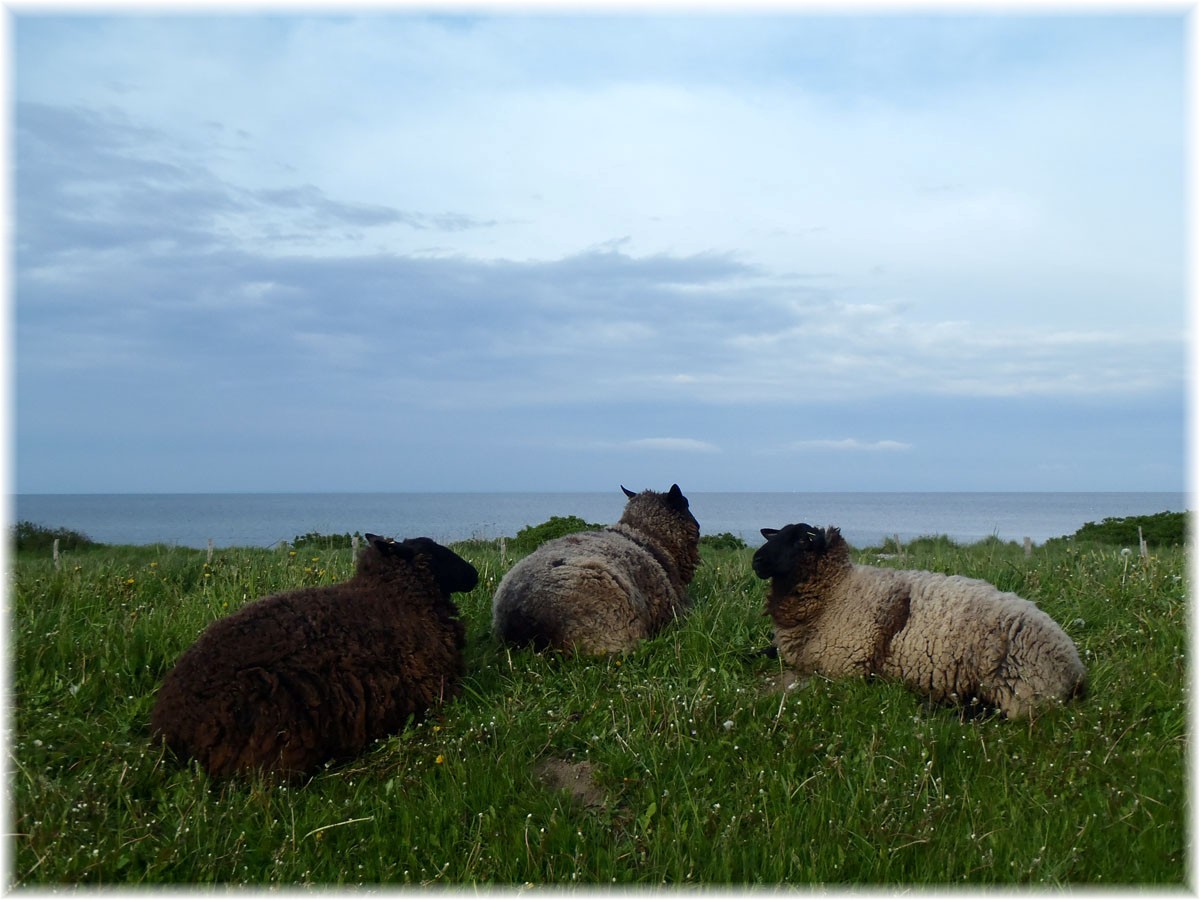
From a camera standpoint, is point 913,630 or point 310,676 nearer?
point 310,676

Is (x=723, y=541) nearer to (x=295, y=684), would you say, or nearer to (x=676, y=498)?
(x=676, y=498)

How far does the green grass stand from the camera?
15.6ft

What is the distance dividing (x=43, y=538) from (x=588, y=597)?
35.5 m

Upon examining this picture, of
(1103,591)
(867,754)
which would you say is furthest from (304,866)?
(1103,591)

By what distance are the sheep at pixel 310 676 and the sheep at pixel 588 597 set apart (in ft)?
3.53

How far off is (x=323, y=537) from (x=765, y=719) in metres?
19.5

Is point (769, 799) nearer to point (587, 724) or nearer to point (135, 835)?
point (587, 724)

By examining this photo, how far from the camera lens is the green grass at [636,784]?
15.6 ft

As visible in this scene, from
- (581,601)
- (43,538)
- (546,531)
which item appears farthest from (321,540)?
(43,538)

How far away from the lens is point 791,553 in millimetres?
7633

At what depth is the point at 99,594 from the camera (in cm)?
884

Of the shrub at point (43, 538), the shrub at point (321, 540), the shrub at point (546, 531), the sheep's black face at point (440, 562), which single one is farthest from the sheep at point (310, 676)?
the shrub at point (43, 538)

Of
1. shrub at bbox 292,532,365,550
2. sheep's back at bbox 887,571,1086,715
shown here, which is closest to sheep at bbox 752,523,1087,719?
sheep's back at bbox 887,571,1086,715

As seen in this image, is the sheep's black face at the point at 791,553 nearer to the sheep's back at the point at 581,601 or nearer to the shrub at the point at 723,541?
the sheep's back at the point at 581,601
